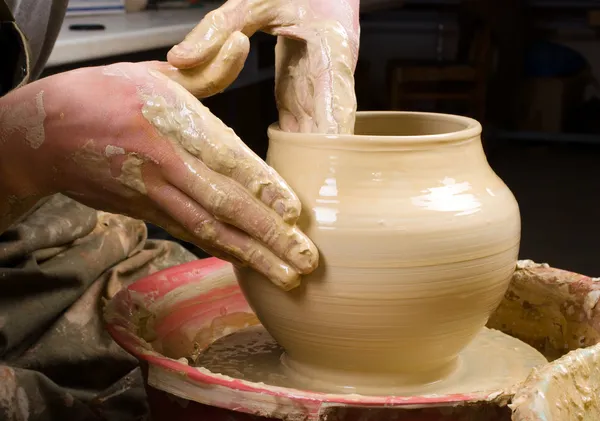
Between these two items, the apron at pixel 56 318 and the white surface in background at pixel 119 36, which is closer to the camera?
the apron at pixel 56 318

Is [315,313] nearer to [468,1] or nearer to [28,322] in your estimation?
[28,322]

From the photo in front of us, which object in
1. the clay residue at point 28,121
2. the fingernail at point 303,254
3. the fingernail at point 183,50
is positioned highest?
the fingernail at point 183,50

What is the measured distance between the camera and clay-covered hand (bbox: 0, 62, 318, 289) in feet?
2.83

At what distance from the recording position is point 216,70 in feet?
3.00

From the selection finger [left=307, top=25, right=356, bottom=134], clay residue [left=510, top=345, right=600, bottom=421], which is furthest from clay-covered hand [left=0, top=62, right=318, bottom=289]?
clay residue [left=510, top=345, right=600, bottom=421]

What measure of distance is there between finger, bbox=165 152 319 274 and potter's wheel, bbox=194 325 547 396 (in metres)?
0.17

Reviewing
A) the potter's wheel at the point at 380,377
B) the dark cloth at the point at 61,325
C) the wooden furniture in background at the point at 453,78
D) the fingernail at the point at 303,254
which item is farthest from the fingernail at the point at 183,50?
the wooden furniture in background at the point at 453,78

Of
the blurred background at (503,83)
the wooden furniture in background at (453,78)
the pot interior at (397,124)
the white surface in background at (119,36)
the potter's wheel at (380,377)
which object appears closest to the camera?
the potter's wheel at (380,377)

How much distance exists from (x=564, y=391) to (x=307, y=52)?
53 cm

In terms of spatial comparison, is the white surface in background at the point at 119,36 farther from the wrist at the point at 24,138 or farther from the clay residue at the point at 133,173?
the clay residue at the point at 133,173

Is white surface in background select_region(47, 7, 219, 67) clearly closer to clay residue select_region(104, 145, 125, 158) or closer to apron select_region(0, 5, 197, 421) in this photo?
apron select_region(0, 5, 197, 421)

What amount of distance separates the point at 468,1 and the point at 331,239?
336 centimetres

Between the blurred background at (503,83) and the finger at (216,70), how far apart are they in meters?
1.74

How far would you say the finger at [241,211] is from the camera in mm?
858
